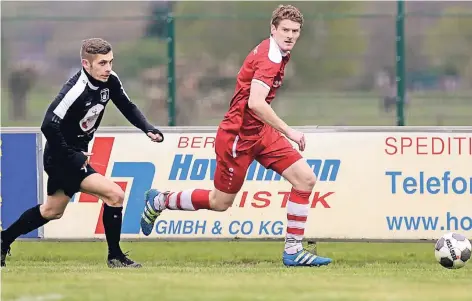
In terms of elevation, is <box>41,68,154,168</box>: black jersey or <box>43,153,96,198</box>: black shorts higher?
<box>41,68,154,168</box>: black jersey

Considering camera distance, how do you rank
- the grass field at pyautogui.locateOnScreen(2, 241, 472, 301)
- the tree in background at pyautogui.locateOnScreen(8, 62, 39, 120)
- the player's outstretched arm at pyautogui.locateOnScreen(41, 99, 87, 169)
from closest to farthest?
the grass field at pyautogui.locateOnScreen(2, 241, 472, 301) < the player's outstretched arm at pyautogui.locateOnScreen(41, 99, 87, 169) < the tree in background at pyautogui.locateOnScreen(8, 62, 39, 120)

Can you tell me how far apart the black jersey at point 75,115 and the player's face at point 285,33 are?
4.56ft

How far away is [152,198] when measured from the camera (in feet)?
37.8

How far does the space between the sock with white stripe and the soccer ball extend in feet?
6.44

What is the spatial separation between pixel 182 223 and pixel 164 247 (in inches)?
60.3

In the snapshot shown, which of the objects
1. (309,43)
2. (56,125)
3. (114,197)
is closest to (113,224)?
(114,197)

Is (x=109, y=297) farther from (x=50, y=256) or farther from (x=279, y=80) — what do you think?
(x=50, y=256)

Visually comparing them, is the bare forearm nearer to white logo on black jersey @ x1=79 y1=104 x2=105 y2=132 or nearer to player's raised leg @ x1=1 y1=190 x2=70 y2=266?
white logo on black jersey @ x1=79 y1=104 x2=105 y2=132

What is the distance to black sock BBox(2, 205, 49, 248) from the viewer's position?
11.3 metres

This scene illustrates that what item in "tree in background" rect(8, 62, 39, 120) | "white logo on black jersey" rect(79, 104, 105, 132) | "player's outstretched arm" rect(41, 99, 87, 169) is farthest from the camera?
"tree in background" rect(8, 62, 39, 120)

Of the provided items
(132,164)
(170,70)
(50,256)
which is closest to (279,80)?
(132,164)

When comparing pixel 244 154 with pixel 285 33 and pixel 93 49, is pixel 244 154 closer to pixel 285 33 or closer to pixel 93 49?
pixel 285 33

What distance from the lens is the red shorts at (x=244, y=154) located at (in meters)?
10.9

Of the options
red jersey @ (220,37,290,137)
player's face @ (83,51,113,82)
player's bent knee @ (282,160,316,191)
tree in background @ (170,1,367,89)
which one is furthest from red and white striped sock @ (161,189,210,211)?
tree in background @ (170,1,367,89)
